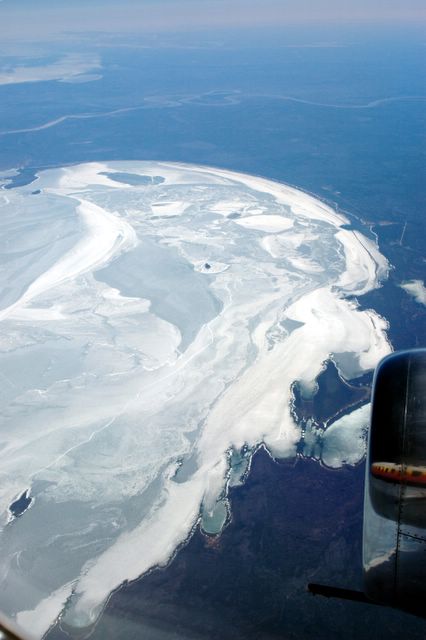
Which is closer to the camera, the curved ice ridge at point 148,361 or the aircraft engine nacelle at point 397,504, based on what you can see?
the aircraft engine nacelle at point 397,504

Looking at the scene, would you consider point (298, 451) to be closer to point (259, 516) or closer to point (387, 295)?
point (259, 516)

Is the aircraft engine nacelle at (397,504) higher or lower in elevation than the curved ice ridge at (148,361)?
higher

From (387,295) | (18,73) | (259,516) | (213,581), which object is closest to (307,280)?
(387,295)

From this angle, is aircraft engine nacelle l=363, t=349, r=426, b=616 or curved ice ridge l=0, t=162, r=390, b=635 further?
curved ice ridge l=0, t=162, r=390, b=635

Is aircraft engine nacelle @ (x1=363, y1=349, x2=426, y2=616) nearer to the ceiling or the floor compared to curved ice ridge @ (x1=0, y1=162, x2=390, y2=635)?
nearer to the ceiling
